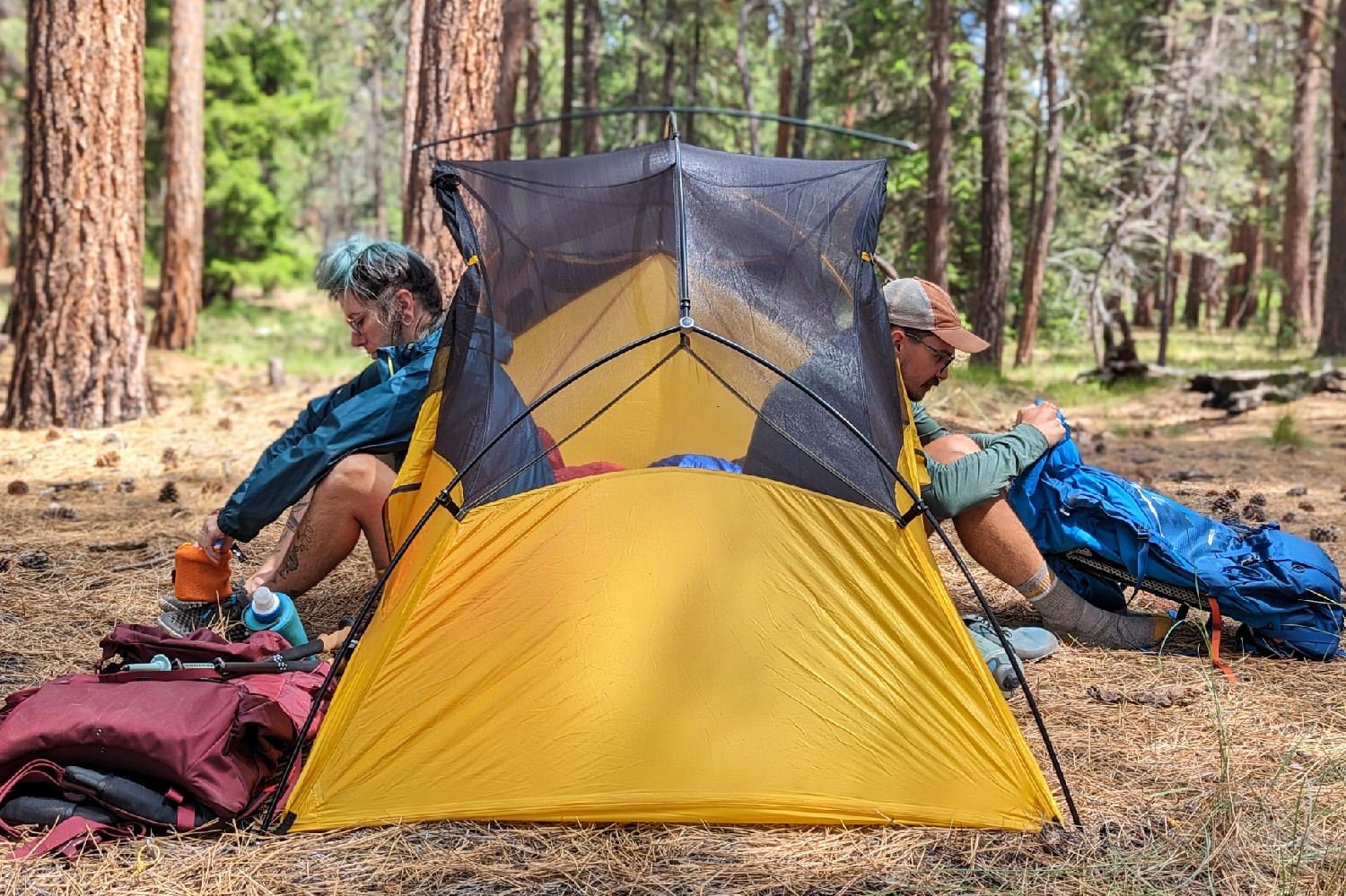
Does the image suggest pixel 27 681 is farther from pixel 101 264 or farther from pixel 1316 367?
pixel 1316 367

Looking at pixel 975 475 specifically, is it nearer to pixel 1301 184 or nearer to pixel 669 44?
pixel 1301 184

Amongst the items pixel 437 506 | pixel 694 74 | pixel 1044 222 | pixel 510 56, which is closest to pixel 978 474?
pixel 437 506

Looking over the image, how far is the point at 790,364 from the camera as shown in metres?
3.05

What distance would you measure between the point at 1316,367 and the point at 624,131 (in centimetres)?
1577

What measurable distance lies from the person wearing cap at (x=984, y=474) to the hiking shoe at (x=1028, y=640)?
137 millimetres

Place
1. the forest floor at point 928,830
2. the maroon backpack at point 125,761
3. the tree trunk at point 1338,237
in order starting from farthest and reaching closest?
1. the tree trunk at point 1338,237
2. the maroon backpack at point 125,761
3. the forest floor at point 928,830

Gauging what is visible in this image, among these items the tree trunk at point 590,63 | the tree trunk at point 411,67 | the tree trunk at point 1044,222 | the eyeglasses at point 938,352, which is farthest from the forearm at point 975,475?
the tree trunk at point 590,63

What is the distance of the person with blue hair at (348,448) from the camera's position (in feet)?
12.1

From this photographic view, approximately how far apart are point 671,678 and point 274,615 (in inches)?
59.5

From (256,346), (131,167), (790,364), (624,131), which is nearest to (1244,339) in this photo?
(624,131)

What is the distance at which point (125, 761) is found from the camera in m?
2.59

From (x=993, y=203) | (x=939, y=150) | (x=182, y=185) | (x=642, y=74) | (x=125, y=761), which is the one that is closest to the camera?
(x=125, y=761)

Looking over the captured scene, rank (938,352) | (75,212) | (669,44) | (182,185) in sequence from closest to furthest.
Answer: (938,352), (75,212), (182,185), (669,44)

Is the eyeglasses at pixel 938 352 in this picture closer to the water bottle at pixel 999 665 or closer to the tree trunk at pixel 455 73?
the water bottle at pixel 999 665
